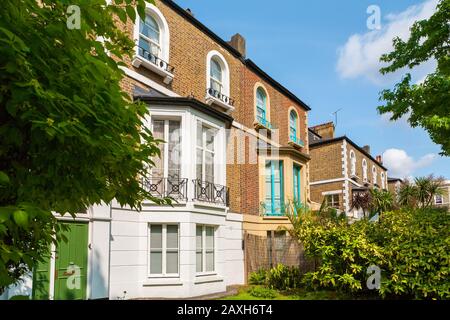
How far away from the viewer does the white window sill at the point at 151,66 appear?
12841 millimetres

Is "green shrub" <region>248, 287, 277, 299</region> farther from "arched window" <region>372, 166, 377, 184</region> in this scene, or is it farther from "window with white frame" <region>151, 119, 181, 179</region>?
"arched window" <region>372, 166, 377, 184</region>

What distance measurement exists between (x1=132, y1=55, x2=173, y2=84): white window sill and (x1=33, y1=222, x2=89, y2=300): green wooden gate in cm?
568

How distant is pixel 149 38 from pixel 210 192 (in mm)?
6103

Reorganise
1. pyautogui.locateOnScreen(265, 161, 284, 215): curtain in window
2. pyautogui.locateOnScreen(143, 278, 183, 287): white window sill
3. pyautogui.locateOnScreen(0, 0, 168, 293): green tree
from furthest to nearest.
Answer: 1. pyautogui.locateOnScreen(265, 161, 284, 215): curtain in window
2. pyautogui.locateOnScreen(143, 278, 183, 287): white window sill
3. pyautogui.locateOnScreen(0, 0, 168, 293): green tree

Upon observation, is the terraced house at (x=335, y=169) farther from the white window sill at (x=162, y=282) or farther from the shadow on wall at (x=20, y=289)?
the shadow on wall at (x=20, y=289)

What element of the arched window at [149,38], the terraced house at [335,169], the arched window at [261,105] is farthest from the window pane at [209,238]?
the terraced house at [335,169]

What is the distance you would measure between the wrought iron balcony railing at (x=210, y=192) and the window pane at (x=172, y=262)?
203cm

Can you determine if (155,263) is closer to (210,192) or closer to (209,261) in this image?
(209,261)

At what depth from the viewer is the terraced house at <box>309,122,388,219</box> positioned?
108 feet

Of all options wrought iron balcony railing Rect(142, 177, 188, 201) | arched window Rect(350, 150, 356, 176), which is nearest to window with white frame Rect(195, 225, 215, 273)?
wrought iron balcony railing Rect(142, 177, 188, 201)

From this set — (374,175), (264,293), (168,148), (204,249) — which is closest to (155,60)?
(168,148)

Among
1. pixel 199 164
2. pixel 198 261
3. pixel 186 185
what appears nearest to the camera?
pixel 186 185

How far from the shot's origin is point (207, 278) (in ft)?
43.5

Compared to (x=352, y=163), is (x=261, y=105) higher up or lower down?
higher up
